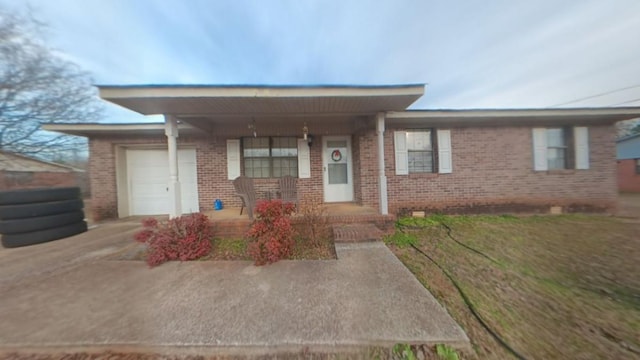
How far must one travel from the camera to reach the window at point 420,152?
6.58 metres

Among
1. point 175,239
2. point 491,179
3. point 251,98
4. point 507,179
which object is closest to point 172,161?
point 175,239

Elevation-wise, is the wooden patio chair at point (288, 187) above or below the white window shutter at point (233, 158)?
below

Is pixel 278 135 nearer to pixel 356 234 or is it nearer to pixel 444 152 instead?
pixel 356 234

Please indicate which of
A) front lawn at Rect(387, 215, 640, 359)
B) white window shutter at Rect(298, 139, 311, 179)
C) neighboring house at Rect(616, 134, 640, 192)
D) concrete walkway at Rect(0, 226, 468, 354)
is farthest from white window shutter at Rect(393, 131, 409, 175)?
neighboring house at Rect(616, 134, 640, 192)

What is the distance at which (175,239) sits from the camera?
3.90m

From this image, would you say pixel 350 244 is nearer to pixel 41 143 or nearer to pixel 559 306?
pixel 559 306

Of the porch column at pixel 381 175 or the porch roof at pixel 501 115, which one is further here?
the porch roof at pixel 501 115

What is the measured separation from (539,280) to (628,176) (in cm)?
2129

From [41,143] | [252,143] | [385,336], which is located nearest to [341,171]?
[252,143]

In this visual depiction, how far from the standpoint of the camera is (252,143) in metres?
6.85

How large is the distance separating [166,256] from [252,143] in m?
3.95

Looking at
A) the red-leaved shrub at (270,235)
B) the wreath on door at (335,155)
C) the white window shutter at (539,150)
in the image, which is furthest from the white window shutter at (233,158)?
the white window shutter at (539,150)

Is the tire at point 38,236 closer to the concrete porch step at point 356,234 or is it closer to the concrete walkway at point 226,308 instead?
the concrete walkway at point 226,308

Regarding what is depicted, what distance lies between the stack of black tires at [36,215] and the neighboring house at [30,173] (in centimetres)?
771
